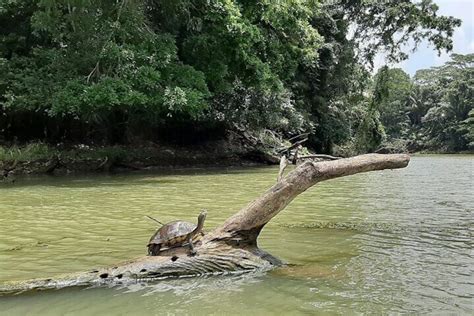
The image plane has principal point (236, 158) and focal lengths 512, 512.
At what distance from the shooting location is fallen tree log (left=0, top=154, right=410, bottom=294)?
14.9 ft

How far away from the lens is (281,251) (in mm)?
5781

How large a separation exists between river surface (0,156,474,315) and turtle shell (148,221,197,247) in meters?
0.41

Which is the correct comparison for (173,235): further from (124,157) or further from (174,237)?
(124,157)

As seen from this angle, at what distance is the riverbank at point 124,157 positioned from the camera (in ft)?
56.5

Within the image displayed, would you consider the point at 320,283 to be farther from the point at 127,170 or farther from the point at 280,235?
the point at 127,170

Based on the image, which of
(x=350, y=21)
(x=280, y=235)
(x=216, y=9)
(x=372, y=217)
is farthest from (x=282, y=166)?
(x=350, y=21)

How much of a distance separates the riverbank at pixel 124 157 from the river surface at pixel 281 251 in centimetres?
567

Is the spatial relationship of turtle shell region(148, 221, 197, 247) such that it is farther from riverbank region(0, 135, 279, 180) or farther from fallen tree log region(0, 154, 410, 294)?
riverbank region(0, 135, 279, 180)

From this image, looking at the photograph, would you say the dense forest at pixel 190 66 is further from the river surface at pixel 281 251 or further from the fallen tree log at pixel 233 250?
the fallen tree log at pixel 233 250

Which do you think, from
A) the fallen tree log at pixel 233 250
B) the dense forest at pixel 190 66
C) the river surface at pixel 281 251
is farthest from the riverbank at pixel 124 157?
the fallen tree log at pixel 233 250

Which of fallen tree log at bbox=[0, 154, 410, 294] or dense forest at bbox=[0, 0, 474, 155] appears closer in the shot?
fallen tree log at bbox=[0, 154, 410, 294]

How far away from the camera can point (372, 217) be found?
832 centimetres

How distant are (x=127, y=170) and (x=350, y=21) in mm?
17662

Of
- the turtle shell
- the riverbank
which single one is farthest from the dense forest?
the turtle shell
